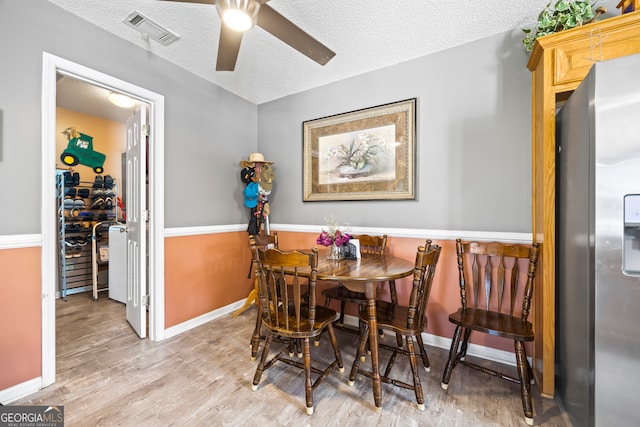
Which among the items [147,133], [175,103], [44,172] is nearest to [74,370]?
[44,172]

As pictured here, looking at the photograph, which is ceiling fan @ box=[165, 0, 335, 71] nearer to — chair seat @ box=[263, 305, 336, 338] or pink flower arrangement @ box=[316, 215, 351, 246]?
pink flower arrangement @ box=[316, 215, 351, 246]

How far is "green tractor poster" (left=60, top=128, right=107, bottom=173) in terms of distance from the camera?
3602 mm

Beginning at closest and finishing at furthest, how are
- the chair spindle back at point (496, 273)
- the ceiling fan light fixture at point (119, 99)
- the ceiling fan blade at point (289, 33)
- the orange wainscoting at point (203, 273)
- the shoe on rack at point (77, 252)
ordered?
1. the ceiling fan blade at point (289, 33)
2. the chair spindle back at point (496, 273)
3. the orange wainscoting at point (203, 273)
4. the ceiling fan light fixture at point (119, 99)
5. the shoe on rack at point (77, 252)

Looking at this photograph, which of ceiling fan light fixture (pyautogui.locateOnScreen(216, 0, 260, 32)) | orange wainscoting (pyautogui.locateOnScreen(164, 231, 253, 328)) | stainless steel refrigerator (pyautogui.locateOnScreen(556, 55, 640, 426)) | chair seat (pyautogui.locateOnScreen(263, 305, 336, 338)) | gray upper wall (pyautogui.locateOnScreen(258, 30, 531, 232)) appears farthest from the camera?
orange wainscoting (pyautogui.locateOnScreen(164, 231, 253, 328))

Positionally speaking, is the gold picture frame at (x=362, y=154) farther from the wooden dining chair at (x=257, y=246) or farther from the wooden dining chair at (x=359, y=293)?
the wooden dining chair at (x=257, y=246)

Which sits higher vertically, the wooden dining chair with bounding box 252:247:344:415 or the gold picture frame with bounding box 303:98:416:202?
the gold picture frame with bounding box 303:98:416:202

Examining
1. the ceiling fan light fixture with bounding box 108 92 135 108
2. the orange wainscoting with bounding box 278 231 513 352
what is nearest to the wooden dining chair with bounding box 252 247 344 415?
the orange wainscoting with bounding box 278 231 513 352

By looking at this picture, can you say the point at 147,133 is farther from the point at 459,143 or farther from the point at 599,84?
the point at 599,84

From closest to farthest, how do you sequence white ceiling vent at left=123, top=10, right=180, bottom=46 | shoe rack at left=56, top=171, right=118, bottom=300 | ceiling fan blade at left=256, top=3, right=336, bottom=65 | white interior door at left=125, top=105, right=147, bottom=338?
ceiling fan blade at left=256, top=3, right=336, bottom=65
white ceiling vent at left=123, top=10, right=180, bottom=46
white interior door at left=125, top=105, right=147, bottom=338
shoe rack at left=56, top=171, right=118, bottom=300

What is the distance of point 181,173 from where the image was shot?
2648 mm

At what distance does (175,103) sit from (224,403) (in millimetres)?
2542

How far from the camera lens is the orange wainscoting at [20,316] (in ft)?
5.41

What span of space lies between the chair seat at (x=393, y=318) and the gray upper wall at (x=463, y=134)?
0.85 m

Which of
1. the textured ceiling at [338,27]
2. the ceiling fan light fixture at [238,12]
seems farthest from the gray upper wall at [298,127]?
the ceiling fan light fixture at [238,12]
